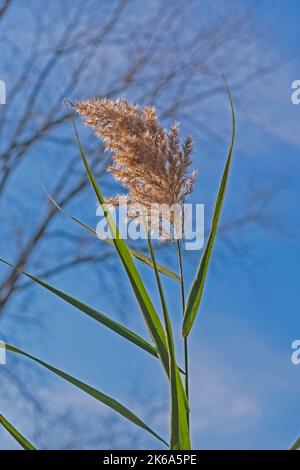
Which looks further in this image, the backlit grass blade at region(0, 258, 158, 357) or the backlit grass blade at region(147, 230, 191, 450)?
the backlit grass blade at region(0, 258, 158, 357)

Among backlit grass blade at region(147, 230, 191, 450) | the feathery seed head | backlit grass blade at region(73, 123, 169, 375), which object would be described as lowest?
backlit grass blade at region(147, 230, 191, 450)

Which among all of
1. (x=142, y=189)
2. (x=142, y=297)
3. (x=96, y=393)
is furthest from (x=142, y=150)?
(x=96, y=393)

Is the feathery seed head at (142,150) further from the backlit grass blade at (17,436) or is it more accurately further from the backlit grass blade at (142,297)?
the backlit grass blade at (17,436)

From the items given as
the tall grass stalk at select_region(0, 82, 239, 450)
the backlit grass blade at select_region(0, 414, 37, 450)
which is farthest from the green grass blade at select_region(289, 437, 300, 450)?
the backlit grass blade at select_region(0, 414, 37, 450)

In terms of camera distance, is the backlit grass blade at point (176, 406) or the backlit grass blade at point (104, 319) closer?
the backlit grass blade at point (176, 406)

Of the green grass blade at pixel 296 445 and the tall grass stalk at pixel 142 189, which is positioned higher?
the tall grass stalk at pixel 142 189

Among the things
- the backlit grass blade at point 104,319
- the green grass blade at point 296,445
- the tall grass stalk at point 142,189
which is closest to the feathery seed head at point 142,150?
the tall grass stalk at point 142,189

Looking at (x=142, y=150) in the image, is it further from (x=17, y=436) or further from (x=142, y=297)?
(x=17, y=436)

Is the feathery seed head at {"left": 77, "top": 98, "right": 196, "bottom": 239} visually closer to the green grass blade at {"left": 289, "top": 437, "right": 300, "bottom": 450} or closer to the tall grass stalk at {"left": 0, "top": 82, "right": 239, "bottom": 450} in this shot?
the tall grass stalk at {"left": 0, "top": 82, "right": 239, "bottom": 450}

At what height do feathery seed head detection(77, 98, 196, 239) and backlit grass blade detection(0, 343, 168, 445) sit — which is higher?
feathery seed head detection(77, 98, 196, 239)

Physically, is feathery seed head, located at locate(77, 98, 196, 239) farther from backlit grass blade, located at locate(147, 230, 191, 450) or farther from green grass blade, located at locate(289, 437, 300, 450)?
green grass blade, located at locate(289, 437, 300, 450)

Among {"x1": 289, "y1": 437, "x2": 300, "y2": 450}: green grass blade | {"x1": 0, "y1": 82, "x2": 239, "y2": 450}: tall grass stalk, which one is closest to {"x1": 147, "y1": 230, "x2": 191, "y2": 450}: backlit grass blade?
{"x1": 0, "y1": 82, "x2": 239, "y2": 450}: tall grass stalk
